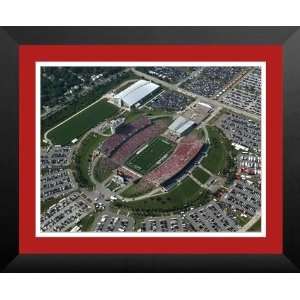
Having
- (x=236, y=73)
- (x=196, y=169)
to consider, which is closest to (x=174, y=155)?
(x=196, y=169)

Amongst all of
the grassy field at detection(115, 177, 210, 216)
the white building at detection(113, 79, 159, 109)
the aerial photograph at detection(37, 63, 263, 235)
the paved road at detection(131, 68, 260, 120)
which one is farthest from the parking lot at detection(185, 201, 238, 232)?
the white building at detection(113, 79, 159, 109)

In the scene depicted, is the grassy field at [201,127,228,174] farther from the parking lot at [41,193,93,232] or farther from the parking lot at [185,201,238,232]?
the parking lot at [41,193,93,232]

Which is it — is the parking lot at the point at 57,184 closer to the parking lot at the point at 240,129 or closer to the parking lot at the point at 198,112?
the parking lot at the point at 198,112

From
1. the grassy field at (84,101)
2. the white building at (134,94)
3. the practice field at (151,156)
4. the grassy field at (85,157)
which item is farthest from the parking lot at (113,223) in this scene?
the white building at (134,94)

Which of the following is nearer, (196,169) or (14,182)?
(14,182)
